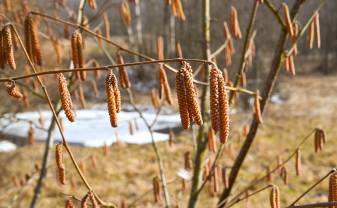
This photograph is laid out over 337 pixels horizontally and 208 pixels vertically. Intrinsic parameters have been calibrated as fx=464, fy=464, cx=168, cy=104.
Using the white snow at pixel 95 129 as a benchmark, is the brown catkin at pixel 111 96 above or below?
above

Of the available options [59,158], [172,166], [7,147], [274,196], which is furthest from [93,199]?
[7,147]

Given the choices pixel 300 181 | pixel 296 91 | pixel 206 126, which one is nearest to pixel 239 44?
pixel 300 181

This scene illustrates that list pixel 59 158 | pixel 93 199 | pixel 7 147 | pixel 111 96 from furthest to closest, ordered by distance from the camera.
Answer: pixel 7 147
pixel 59 158
pixel 93 199
pixel 111 96

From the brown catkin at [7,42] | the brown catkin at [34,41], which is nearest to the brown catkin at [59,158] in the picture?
the brown catkin at [7,42]

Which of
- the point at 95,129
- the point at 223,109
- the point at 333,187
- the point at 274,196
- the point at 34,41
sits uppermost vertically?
the point at 34,41

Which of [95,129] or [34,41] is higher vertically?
[34,41]

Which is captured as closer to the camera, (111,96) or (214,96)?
(214,96)

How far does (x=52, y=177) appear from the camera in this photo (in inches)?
332

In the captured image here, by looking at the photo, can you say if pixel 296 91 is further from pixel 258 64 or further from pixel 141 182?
pixel 141 182

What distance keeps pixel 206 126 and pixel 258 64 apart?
11.7 m

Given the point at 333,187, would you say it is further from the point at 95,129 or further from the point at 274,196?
the point at 95,129

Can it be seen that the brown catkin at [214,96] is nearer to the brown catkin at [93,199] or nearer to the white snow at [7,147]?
the brown catkin at [93,199]

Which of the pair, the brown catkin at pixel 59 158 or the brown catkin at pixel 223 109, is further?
the brown catkin at pixel 59 158

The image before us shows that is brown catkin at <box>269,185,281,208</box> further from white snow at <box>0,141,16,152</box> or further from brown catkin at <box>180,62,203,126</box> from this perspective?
white snow at <box>0,141,16,152</box>
